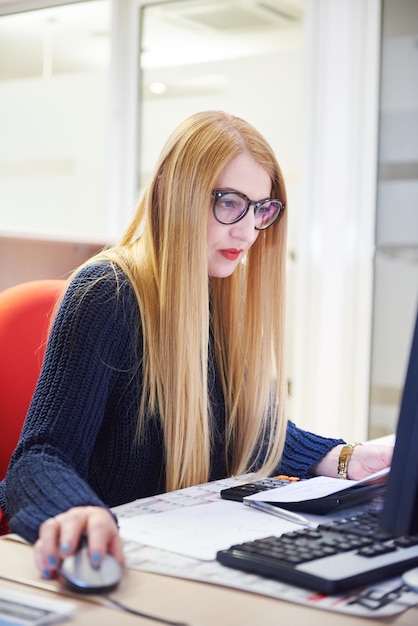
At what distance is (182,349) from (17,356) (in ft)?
1.36

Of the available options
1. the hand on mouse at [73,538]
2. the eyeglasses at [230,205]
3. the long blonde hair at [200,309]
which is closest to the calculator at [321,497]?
the long blonde hair at [200,309]

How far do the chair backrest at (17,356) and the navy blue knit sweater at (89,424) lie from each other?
11.1 inches

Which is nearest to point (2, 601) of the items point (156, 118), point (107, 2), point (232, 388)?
point (232, 388)

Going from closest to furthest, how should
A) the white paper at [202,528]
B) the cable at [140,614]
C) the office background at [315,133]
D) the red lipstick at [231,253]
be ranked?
1. the cable at [140,614]
2. the white paper at [202,528]
3. the red lipstick at [231,253]
4. the office background at [315,133]

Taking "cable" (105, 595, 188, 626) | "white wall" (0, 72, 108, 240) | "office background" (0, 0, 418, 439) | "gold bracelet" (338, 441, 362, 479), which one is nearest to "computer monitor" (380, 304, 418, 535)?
"cable" (105, 595, 188, 626)

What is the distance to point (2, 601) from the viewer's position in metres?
0.72

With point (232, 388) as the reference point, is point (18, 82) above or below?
above

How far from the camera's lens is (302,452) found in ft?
4.95

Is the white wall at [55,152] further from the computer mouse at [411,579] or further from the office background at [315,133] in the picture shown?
the computer mouse at [411,579]

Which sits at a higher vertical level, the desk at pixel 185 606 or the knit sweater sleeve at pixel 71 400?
the knit sweater sleeve at pixel 71 400

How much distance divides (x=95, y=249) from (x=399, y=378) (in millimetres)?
1431

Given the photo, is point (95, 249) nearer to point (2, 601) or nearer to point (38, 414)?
point (38, 414)

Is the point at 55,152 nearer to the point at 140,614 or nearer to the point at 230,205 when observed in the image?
the point at 230,205

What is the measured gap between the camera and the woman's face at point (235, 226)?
1398mm
